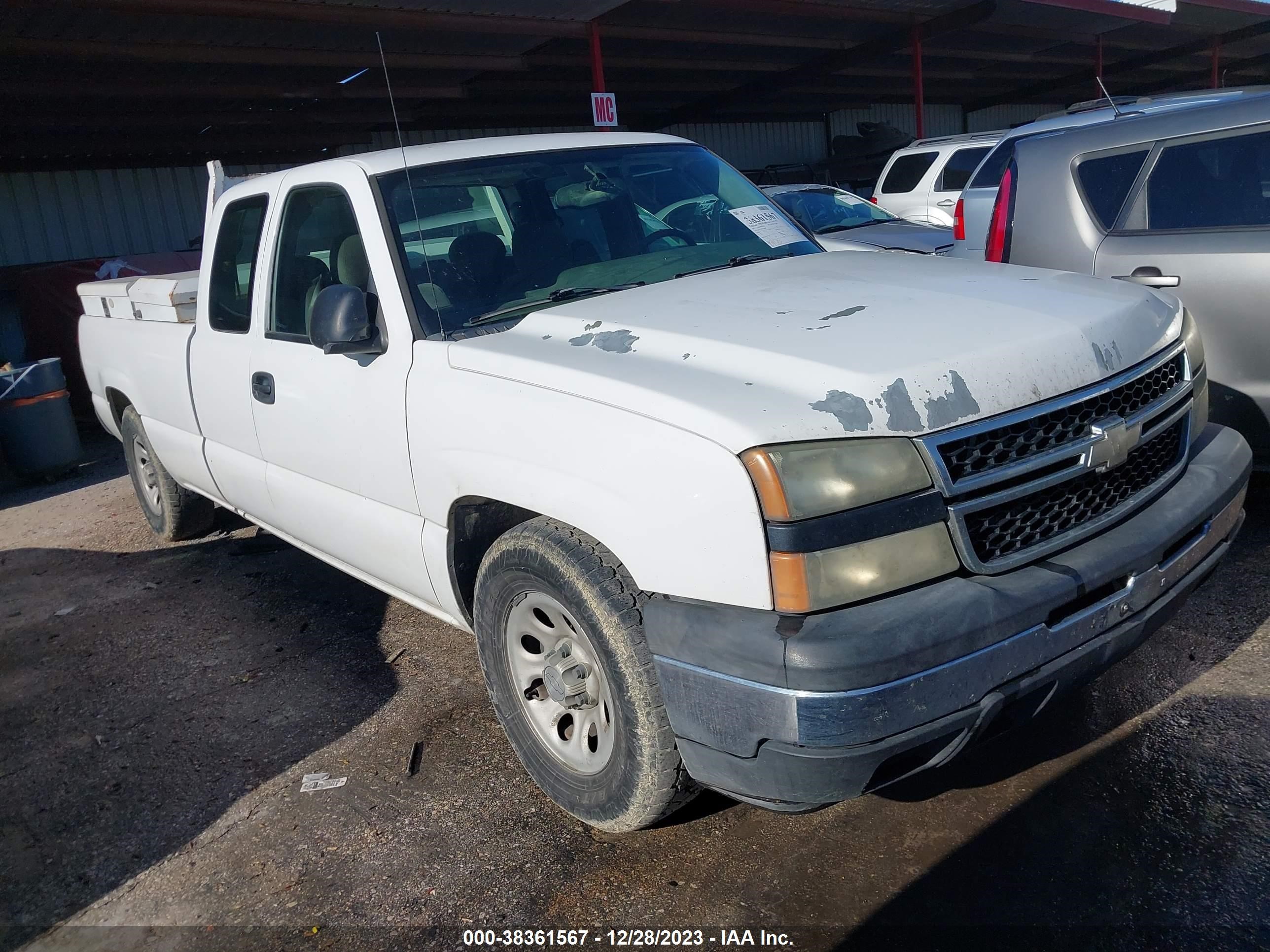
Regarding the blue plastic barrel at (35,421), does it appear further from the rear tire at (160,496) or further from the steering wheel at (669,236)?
the steering wheel at (669,236)

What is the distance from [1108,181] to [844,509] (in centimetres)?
341

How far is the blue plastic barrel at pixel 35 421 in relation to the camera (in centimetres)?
871

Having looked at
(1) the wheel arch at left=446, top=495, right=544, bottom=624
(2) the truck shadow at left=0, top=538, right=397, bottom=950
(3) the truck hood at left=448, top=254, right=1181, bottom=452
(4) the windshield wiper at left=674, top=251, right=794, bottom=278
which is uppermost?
(4) the windshield wiper at left=674, top=251, right=794, bottom=278

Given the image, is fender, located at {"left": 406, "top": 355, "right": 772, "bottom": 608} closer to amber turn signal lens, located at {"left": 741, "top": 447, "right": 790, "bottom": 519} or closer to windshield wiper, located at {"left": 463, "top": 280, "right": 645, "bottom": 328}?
amber turn signal lens, located at {"left": 741, "top": 447, "right": 790, "bottom": 519}

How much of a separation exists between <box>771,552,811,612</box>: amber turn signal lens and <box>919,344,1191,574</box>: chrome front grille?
0.37m

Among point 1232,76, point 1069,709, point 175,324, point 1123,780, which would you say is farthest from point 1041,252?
point 1232,76

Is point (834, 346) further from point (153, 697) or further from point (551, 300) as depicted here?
point (153, 697)

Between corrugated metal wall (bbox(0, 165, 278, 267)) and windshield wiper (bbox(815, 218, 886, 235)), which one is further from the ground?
corrugated metal wall (bbox(0, 165, 278, 267))

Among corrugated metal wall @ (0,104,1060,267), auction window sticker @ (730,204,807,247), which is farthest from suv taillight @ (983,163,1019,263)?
corrugated metal wall @ (0,104,1060,267)

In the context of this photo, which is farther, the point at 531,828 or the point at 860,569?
the point at 531,828

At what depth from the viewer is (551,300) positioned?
3.35 meters

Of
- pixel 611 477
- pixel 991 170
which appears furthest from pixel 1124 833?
pixel 991 170

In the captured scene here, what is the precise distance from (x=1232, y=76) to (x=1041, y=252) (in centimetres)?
3399

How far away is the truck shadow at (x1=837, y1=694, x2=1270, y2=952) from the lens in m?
2.35
